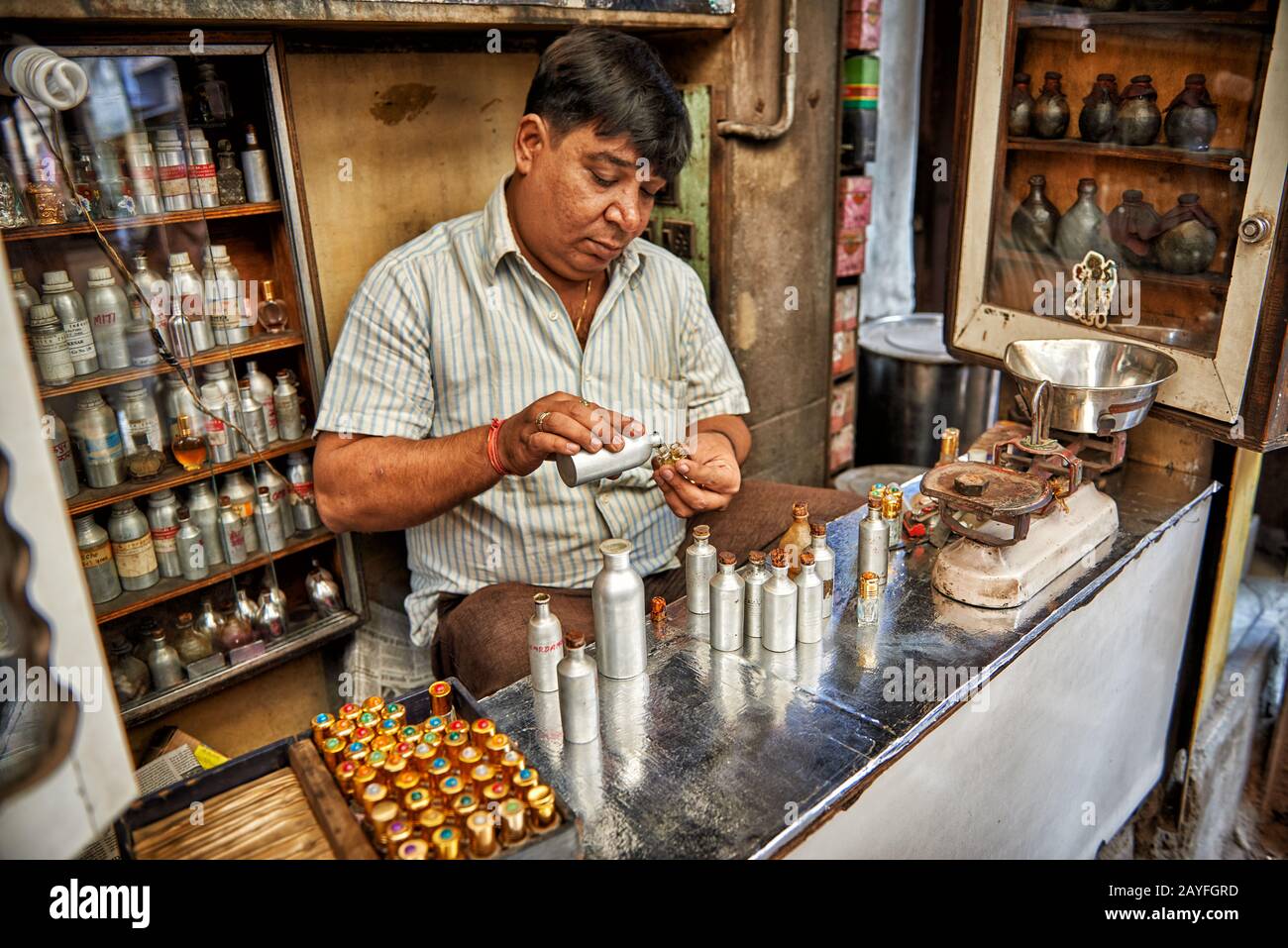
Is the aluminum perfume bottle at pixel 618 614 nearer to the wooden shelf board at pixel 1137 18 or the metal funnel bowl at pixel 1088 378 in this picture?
the metal funnel bowl at pixel 1088 378

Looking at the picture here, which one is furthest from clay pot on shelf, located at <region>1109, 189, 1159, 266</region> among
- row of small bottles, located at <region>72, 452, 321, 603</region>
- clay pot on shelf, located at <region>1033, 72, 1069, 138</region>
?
row of small bottles, located at <region>72, 452, 321, 603</region>

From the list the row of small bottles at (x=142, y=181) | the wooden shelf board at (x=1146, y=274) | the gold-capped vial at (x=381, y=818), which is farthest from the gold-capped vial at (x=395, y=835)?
the wooden shelf board at (x=1146, y=274)

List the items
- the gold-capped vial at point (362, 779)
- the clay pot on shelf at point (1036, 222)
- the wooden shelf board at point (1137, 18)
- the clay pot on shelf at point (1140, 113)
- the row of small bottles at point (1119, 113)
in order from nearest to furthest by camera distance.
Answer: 1. the gold-capped vial at point (362, 779)
2. the wooden shelf board at point (1137, 18)
3. the row of small bottles at point (1119, 113)
4. the clay pot on shelf at point (1140, 113)
5. the clay pot on shelf at point (1036, 222)

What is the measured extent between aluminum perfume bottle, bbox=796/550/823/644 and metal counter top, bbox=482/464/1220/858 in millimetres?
26

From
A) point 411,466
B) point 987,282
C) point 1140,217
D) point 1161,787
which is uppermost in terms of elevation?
point 1140,217

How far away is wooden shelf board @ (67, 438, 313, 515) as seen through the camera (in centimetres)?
221

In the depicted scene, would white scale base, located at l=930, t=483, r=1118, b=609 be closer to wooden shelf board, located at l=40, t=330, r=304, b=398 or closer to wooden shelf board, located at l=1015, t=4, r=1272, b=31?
wooden shelf board, located at l=1015, t=4, r=1272, b=31

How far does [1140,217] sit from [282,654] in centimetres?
256

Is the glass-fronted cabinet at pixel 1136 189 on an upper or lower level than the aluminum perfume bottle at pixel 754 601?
upper

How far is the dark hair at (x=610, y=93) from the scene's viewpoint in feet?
6.75

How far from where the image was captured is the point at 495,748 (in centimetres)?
136
